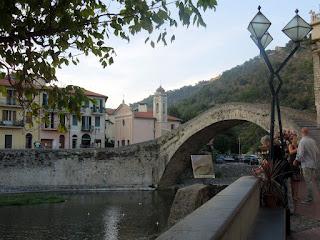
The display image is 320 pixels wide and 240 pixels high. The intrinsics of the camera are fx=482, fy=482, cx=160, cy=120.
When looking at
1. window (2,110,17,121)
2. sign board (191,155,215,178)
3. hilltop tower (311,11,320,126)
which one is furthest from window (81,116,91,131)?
hilltop tower (311,11,320,126)

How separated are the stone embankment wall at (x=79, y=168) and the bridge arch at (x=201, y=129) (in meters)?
1.16

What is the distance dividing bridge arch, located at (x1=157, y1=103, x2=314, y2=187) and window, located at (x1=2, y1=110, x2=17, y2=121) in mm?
15238

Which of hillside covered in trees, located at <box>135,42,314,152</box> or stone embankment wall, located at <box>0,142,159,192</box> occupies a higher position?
hillside covered in trees, located at <box>135,42,314,152</box>

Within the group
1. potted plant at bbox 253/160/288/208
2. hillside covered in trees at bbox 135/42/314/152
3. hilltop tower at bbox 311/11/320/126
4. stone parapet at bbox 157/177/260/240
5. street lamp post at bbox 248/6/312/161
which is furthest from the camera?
hillside covered in trees at bbox 135/42/314/152

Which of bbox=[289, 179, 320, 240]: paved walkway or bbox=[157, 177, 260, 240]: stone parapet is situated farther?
bbox=[289, 179, 320, 240]: paved walkway

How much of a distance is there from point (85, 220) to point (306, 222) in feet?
38.2

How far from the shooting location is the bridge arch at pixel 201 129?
88.9 ft

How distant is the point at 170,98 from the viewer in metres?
118

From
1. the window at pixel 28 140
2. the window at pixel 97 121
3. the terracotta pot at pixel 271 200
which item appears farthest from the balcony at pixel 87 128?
the terracotta pot at pixel 271 200

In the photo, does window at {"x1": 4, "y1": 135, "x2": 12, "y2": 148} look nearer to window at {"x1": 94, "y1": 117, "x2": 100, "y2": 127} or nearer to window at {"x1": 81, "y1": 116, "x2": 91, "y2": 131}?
window at {"x1": 81, "y1": 116, "x2": 91, "y2": 131}

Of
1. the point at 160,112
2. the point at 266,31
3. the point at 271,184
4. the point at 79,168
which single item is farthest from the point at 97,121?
the point at 271,184

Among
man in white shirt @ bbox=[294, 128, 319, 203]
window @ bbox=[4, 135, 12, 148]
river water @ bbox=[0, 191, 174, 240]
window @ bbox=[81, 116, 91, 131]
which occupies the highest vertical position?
window @ bbox=[81, 116, 91, 131]

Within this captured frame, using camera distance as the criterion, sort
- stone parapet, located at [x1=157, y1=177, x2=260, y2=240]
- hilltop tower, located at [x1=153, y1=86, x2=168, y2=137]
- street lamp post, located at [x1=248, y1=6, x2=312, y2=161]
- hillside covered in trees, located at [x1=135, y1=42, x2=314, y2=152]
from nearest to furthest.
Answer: stone parapet, located at [x1=157, y1=177, x2=260, y2=240], street lamp post, located at [x1=248, y1=6, x2=312, y2=161], hillside covered in trees, located at [x1=135, y1=42, x2=314, y2=152], hilltop tower, located at [x1=153, y1=86, x2=168, y2=137]

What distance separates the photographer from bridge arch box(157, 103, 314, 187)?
27.1 meters
